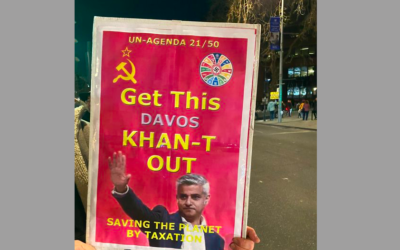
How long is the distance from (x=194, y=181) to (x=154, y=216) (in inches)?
9.4

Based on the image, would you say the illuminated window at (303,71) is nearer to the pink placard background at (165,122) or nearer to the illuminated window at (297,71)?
the illuminated window at (297,71)

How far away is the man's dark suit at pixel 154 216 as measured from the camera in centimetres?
123

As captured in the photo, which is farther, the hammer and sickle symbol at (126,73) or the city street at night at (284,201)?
the city street at night at (284,201)

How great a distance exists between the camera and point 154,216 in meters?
1.23

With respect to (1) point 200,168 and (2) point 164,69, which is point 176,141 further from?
(2) point 164,69


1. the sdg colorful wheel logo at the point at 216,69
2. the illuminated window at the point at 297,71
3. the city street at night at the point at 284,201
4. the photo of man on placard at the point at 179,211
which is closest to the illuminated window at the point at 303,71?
the illuminated window at the point at 297,71

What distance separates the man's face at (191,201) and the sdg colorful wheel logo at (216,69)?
1.50 ft

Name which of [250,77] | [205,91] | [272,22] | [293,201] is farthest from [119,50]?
[293,201]

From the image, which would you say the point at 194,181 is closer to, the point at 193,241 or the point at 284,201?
the point at 193,241

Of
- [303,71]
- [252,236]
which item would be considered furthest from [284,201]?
[303,71]

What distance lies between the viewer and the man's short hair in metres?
1.21

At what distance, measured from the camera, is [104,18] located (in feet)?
3.82

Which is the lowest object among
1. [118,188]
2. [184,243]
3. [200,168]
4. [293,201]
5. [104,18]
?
[293,201]

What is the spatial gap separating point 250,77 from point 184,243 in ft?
2.54
